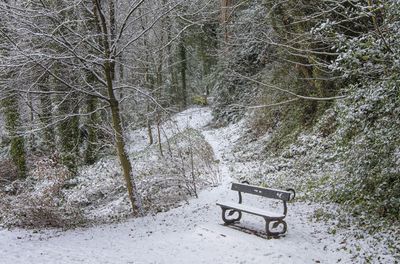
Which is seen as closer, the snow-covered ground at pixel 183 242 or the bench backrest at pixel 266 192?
the snow-covered ground at pixel 183 242

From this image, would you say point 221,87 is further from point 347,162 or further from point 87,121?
point 347,162

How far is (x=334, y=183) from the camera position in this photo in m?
8.31

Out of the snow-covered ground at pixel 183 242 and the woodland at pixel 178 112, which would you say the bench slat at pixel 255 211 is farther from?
the woodland at pixel 178 112

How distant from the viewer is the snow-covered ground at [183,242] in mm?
6242

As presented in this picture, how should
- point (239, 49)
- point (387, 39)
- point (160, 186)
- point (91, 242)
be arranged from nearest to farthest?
1. point (387, 39)
2. point (91, 242)
3. point (160, 186)
4. point (239, 49)

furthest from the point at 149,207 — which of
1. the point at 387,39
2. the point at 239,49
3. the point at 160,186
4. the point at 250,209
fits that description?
the point at 239,49

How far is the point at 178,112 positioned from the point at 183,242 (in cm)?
546

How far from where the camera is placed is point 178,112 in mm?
11977

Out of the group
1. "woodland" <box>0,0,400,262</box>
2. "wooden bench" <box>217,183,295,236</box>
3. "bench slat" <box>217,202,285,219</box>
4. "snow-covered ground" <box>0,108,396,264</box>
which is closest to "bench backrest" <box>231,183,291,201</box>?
"wooden bench" <box>217,183,295,236</box>

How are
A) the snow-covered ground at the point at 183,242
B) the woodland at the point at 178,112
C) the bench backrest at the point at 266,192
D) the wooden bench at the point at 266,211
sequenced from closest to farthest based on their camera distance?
1. the snow-covered ground at the point at 183,242
2. the woodland at the point at 178,112
3. the wooden bench at the point at 266,211
4. the bench backrest at the point at 266,192

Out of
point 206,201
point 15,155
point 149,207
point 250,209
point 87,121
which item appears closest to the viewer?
point 250,209

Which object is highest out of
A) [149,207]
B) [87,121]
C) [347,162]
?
[87,121]

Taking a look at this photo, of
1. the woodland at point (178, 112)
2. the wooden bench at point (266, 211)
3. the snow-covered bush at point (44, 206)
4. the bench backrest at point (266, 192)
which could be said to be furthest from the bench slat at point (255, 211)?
the snow-covered bush at point (44, 206)

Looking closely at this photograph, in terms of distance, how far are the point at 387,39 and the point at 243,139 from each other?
1129cm
